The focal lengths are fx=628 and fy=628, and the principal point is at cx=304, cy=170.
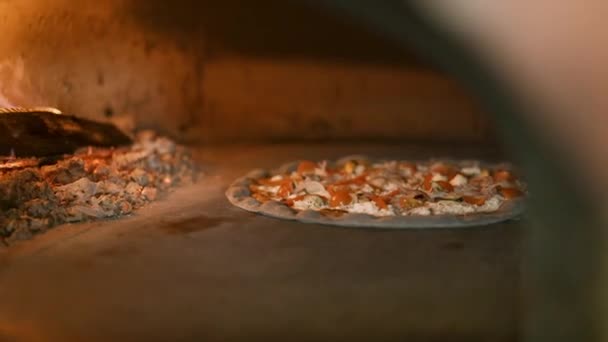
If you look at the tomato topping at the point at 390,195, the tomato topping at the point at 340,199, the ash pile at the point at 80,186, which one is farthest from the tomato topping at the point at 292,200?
the ash pile at the point at 80,186

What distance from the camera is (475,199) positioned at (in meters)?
3.25

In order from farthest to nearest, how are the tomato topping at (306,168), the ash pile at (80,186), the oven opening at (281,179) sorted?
the tomato topping at (306,168), the ash pile at (80,186), the oven opening at (281,179)

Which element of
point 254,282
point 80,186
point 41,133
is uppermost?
point 41,133

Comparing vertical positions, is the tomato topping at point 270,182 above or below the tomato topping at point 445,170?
below

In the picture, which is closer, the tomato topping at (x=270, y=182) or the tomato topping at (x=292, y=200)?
the tomato topping at (x=292, y=200)

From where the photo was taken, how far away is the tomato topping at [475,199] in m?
3.22

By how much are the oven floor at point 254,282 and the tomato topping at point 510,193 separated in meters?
0.44

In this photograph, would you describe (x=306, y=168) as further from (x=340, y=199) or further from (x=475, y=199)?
(x=475, y=199)

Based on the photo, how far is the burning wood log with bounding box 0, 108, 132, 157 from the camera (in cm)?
306

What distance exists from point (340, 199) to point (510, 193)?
913 mm

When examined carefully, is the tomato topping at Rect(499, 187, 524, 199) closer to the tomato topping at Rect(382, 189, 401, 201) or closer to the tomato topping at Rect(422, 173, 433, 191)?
the tomato topping at Rect(422, 173, 433, 191)

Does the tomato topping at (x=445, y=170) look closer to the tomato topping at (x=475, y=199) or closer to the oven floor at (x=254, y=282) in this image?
the tomato topping at (x=475, y=199)

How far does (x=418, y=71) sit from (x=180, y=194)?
115 inches

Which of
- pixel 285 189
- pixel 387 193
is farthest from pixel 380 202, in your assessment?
pixel 285 189
